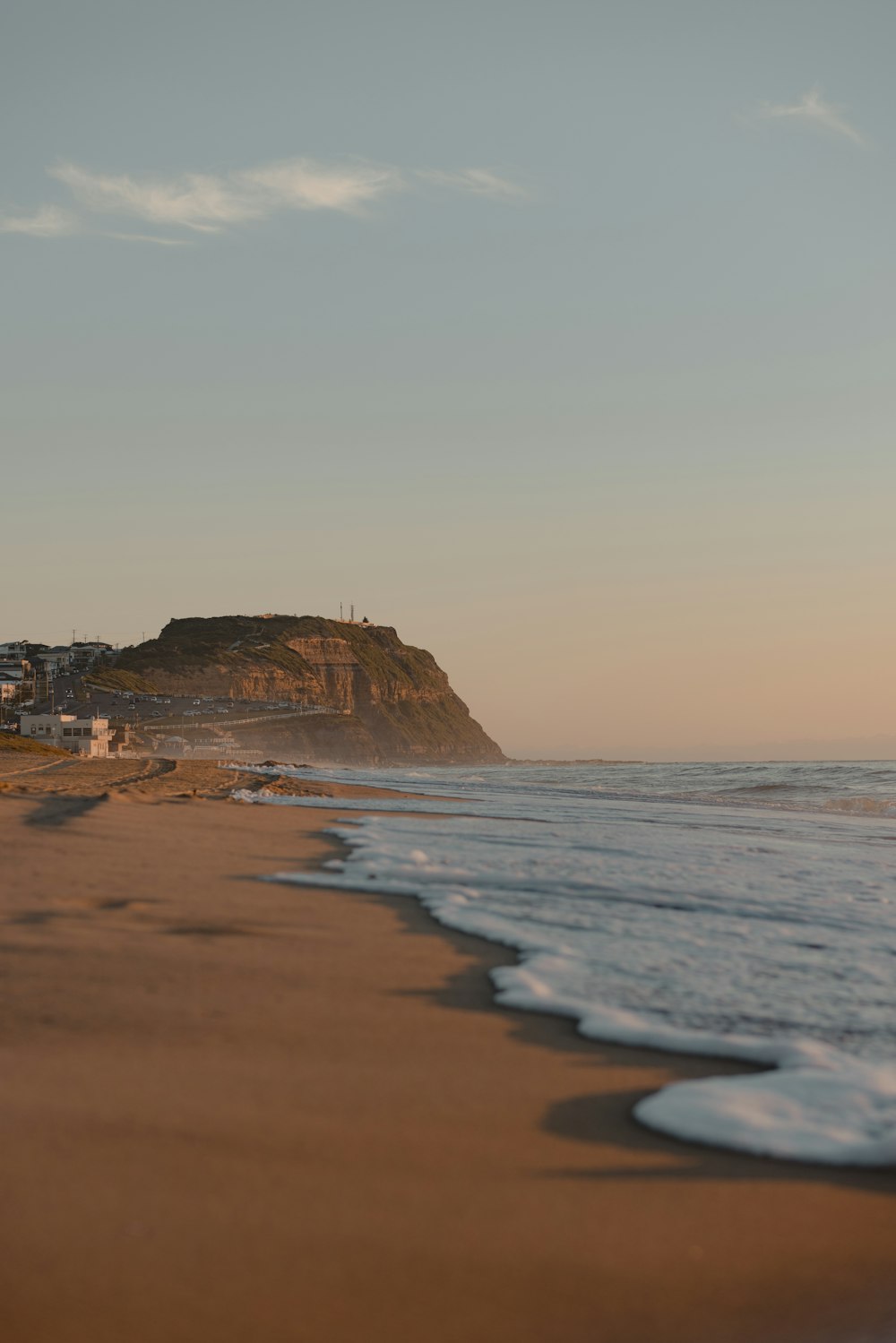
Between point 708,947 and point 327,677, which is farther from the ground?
point 327,677

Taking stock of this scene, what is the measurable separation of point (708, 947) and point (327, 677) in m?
152

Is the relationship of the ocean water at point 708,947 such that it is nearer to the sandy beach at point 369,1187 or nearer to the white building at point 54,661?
the sandy beach at point 369,1187

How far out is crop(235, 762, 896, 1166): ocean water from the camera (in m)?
2.87

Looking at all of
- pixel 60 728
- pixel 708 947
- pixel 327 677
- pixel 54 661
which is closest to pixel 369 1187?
pixel 708 947

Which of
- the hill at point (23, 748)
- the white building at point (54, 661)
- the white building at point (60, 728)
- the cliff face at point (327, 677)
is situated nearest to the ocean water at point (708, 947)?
the hill at point (23, 748)

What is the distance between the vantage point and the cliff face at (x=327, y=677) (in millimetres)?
131375

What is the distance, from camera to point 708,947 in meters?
5.13

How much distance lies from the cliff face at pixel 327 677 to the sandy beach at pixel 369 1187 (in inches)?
4460

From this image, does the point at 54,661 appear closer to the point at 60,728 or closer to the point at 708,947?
the point at 60,728

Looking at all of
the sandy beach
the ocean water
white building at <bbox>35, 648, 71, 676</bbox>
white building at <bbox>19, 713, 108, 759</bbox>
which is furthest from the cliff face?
the sandy beach

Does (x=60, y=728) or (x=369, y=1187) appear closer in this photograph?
(x=369, y=1187)

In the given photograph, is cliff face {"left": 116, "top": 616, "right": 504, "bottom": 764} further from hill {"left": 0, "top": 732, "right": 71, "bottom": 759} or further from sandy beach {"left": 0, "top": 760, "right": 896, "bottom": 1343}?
sandy beach {"left": 0, "top": 760, "right": 896, "bottom": 1343}

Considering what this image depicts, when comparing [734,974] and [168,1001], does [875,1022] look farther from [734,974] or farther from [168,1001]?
[168,1001]

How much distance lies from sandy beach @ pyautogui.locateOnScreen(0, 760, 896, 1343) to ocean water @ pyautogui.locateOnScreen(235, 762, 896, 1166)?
186 mm
